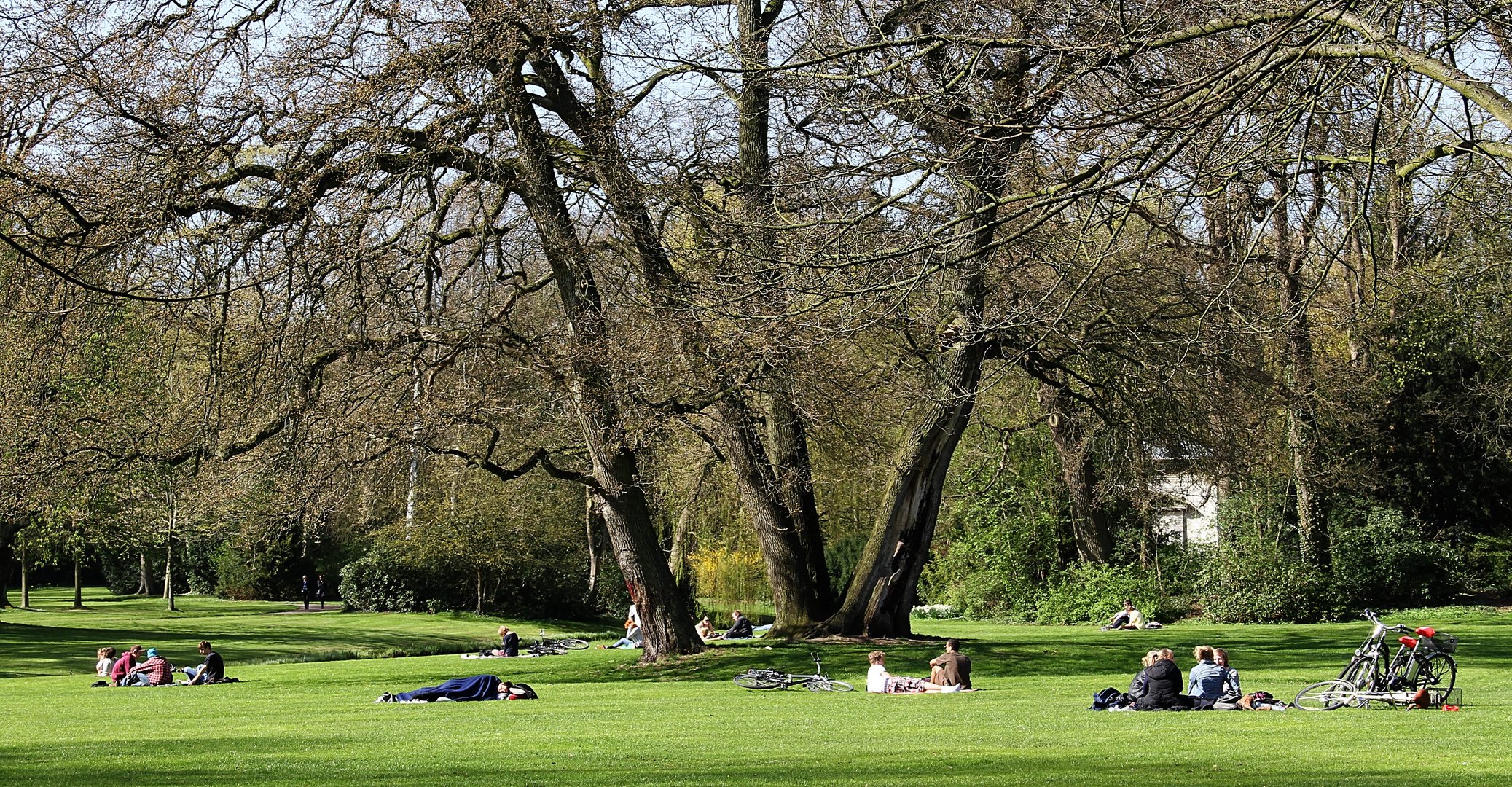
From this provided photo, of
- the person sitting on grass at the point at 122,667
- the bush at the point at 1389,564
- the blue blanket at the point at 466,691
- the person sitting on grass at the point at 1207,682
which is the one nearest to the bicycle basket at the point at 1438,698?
the person sitting on grass at the point at 1207,682

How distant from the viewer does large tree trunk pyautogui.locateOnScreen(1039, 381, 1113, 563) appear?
2821cm

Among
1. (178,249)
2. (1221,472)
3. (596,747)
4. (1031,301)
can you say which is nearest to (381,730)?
(596,747)

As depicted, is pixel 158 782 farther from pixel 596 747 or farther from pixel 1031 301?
pixel 1031 301

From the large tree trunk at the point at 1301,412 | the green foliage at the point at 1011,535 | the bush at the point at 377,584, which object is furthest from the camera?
the bush at the point at 377,584

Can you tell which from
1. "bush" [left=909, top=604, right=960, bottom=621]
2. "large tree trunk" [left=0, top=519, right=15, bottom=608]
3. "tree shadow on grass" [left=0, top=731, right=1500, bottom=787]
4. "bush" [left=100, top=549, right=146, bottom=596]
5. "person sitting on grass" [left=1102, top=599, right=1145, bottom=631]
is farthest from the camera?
"bush" [left=100, top=549, right=146, bottom=596]

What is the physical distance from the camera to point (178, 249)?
55.1 feet

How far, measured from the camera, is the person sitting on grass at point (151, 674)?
71.3 ft

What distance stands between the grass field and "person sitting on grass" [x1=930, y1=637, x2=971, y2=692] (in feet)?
0.84

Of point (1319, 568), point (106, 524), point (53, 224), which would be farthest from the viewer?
point (106, 524)

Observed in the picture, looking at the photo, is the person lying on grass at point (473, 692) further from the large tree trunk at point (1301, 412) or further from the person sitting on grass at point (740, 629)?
the person sitting on grass at point (740, 629)

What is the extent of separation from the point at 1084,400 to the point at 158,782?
1669cm

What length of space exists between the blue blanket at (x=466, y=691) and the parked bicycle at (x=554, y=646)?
10.6m

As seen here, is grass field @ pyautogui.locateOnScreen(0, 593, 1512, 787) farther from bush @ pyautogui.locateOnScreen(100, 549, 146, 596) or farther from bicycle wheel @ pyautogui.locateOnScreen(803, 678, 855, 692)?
bush @ pyautogui.locateOnScreen(100, 549, 146, 596)

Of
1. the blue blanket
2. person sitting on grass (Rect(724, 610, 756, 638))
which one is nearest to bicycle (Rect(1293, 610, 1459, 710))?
the blue blanket
